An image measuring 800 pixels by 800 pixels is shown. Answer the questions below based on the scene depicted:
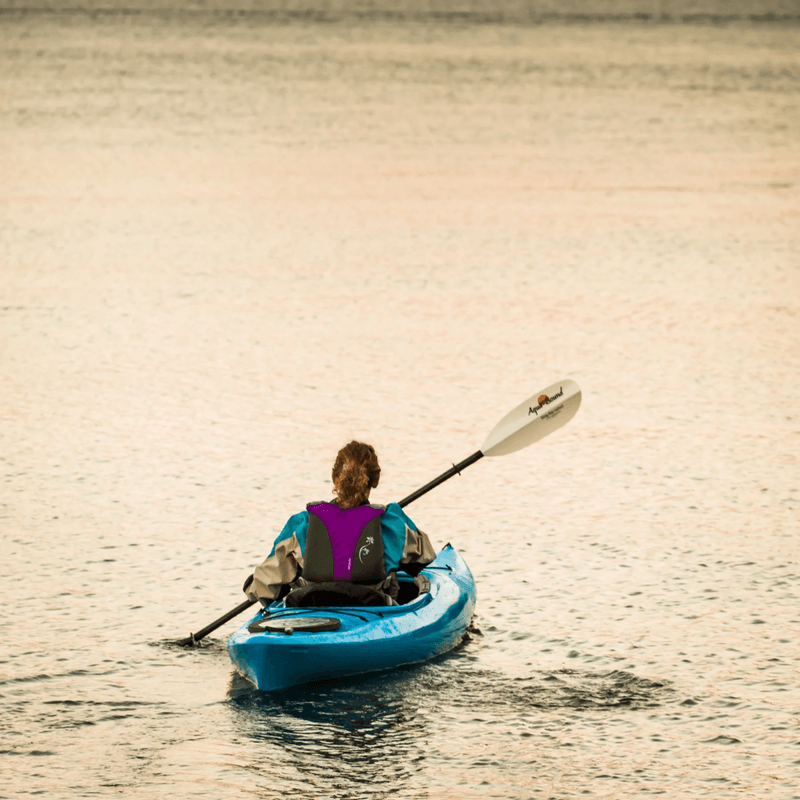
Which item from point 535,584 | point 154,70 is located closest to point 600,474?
point 535,584

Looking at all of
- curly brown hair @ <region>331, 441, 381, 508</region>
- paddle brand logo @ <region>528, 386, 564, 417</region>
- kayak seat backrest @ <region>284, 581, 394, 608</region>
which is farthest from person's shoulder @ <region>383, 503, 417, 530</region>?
paddle brand logo @ <region>528, 386, 564, 417</region>

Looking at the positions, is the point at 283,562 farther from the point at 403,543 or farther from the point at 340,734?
the point at 340,734

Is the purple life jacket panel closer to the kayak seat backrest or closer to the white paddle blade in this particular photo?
the kayak seat backrest

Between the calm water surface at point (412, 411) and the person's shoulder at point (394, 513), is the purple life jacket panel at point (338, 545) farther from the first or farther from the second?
the calm water surface at point (412, 411)

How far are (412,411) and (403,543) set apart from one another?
3460mm

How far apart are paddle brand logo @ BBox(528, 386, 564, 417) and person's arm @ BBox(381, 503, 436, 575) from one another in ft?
3.75

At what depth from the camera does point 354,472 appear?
A: 4914 mm

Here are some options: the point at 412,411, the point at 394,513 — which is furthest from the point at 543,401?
the point at 412,411

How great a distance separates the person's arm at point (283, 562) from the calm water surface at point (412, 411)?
0.32 metres

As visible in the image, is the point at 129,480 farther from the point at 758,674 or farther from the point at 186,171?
the point at 186,171

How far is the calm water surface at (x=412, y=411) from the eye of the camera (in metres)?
4.61

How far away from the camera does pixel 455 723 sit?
4.65 metres

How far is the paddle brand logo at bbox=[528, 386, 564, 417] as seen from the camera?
6.18 metres

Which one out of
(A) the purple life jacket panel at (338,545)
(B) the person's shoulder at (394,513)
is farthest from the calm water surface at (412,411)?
(B) the person's shoulder at (394,513)
